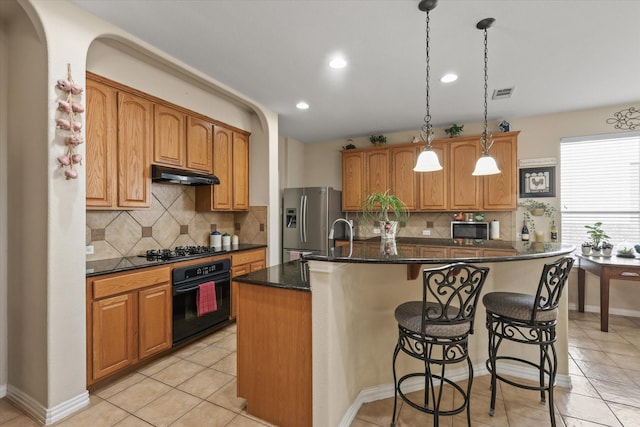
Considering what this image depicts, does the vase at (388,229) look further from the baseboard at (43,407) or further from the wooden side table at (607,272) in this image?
the wooden side table at (607,272)

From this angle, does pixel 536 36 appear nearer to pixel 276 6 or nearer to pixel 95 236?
pixel 276 6

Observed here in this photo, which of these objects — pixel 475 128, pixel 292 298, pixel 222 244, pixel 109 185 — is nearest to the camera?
pixel 292 298

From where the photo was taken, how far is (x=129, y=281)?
2.40 m

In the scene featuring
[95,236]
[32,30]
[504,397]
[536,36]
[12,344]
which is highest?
[536,36]

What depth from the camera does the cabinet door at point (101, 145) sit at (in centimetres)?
238

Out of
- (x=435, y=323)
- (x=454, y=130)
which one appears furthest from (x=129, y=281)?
(x=454, y=130)

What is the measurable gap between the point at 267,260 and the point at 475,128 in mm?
3642

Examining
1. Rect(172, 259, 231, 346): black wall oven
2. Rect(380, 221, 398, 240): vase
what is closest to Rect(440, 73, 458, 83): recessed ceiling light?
Rect(380, 221, 398, 240): vase

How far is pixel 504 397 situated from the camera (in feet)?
7.16

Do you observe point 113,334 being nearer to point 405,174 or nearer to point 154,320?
point 154,320

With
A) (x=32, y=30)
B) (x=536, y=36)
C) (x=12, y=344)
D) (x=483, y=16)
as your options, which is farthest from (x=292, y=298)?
(x=536, y=36)

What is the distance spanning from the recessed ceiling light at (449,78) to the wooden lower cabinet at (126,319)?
324 cm

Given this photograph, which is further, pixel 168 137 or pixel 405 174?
pixel 405 174

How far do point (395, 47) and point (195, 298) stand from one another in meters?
2.92
